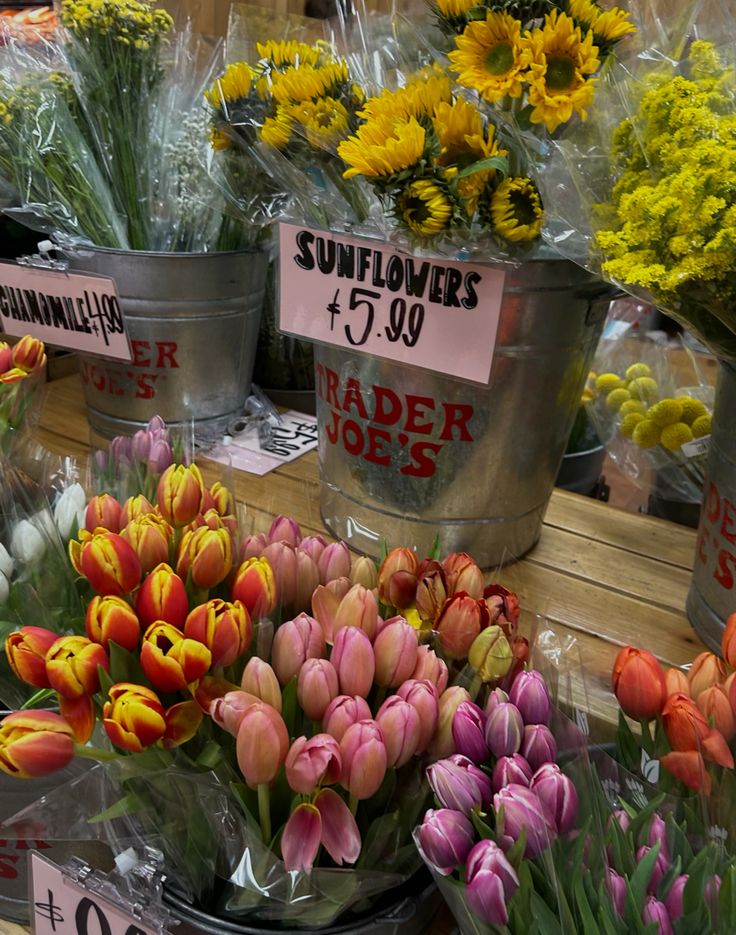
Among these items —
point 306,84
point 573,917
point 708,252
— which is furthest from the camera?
point 306,84

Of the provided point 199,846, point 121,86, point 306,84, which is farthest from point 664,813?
point 121,86

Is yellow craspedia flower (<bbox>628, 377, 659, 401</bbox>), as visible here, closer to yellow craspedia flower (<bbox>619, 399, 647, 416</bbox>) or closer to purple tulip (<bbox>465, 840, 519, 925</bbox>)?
Result: yellow craspedia flower (<bbox>619, 399, 647, 416</bbox>)

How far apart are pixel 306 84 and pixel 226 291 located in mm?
348

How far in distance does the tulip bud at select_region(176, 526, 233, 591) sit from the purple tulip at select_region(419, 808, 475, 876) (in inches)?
7.3

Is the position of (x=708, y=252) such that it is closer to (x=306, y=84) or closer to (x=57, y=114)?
(x=306, y=84)

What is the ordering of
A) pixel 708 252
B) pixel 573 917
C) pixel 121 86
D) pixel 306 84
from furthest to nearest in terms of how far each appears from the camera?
pixel 121 86 → pixel 306 84 → pixel 708 252 → pixel 573 917

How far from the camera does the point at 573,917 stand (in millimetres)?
377

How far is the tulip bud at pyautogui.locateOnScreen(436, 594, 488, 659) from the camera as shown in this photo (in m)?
0.47

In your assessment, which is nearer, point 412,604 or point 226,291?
point 412,604

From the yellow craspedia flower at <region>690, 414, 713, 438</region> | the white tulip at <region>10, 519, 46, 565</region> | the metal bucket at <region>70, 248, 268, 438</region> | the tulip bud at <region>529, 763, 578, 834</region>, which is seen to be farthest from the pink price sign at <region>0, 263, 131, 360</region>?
the tulip bud at <region>529, 763, 578, 834</region>

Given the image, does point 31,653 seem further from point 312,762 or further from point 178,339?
point 178,339

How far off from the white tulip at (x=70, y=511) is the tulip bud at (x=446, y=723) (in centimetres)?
32

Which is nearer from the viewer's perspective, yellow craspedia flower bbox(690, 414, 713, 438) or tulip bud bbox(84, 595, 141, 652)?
tulip bud bbox(84, 595, 141, 652)

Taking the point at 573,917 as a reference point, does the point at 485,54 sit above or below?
above
